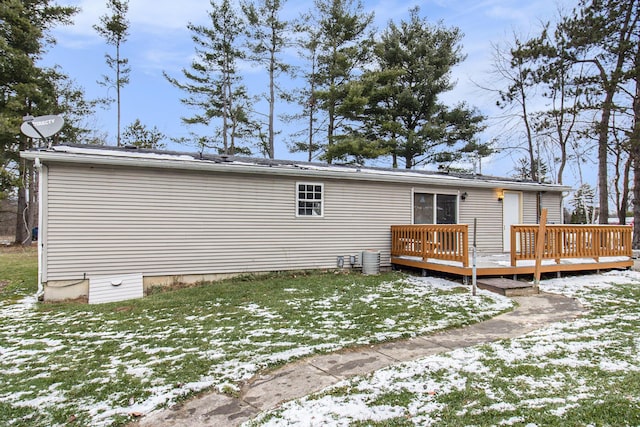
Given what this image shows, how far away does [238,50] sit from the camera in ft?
61.8

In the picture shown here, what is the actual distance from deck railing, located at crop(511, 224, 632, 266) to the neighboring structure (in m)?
2.43

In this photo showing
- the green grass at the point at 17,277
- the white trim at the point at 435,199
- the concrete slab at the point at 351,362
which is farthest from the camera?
the white trim at the point at 435,199

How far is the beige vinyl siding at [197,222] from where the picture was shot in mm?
6652

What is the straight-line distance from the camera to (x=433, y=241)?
8203 millimetres

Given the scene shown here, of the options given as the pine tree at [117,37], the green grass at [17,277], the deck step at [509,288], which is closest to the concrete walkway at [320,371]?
the deck step at [509,288]

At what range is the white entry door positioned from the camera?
11031 mm

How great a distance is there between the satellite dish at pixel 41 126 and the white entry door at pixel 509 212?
37.0 ft

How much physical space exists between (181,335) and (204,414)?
193 cm

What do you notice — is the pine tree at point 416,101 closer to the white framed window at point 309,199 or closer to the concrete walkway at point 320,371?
the white framed window at point 309,199

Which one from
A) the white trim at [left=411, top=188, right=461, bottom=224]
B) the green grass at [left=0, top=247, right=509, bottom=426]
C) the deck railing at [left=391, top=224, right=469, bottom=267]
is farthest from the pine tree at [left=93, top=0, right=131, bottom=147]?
the deck railing at [left=391, top=224, right=469, bottom=267]

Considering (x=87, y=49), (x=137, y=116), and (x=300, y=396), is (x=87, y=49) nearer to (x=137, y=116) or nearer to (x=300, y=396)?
(x=137, y=116)

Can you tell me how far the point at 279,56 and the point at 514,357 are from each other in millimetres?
18728

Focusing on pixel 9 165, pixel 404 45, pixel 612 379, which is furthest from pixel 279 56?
pixel 612 379

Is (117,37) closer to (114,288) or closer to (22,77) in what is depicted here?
(22,77)
